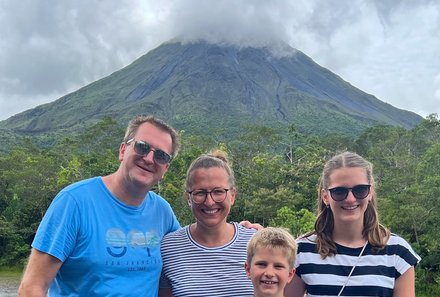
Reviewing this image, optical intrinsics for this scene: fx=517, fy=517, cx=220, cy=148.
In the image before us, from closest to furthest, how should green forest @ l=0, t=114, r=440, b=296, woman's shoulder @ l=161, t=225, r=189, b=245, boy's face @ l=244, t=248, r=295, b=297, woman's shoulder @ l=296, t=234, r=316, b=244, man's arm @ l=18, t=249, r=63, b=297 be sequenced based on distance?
man's arm @ l=18, t=249, r=63, b=297
boy's face @ l=244, t=248, r=295, b=297
woman's shoulder @ l=296, t=234, r=316, b=244
woman's shoulder @ l=161, t=225, r=189, b=245
green forest @ l=0, t=114, r=440, b=296

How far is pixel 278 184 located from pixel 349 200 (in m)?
21.0

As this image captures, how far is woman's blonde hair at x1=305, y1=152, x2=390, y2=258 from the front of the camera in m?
2.64

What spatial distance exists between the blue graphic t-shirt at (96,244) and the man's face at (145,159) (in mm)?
148

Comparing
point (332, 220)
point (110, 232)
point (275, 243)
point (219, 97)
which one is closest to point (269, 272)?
point (275, 243)

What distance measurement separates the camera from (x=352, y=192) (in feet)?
8.65

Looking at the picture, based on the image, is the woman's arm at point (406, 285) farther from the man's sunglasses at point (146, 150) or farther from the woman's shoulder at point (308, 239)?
the man's sunglasses at point (146, 150)

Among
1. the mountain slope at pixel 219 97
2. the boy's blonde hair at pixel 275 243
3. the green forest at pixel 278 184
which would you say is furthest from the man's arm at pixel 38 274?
the mountain slope at pixel 219 97

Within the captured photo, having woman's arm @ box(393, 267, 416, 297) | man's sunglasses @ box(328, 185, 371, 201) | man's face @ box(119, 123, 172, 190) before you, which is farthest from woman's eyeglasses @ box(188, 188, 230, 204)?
woman's arm @ box(393, 267, 416, 297)

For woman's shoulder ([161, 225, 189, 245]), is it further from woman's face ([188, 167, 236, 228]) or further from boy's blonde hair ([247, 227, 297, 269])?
boy's blonde hair ([247, 227, 297, 269])

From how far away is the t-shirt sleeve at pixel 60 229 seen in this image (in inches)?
94.0

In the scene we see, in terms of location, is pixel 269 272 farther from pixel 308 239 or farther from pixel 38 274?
pixel 38 274

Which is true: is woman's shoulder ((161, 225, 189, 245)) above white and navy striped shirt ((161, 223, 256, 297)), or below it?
above

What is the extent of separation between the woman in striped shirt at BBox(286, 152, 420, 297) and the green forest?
13.1 metres

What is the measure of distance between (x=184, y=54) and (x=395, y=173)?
340 feet
